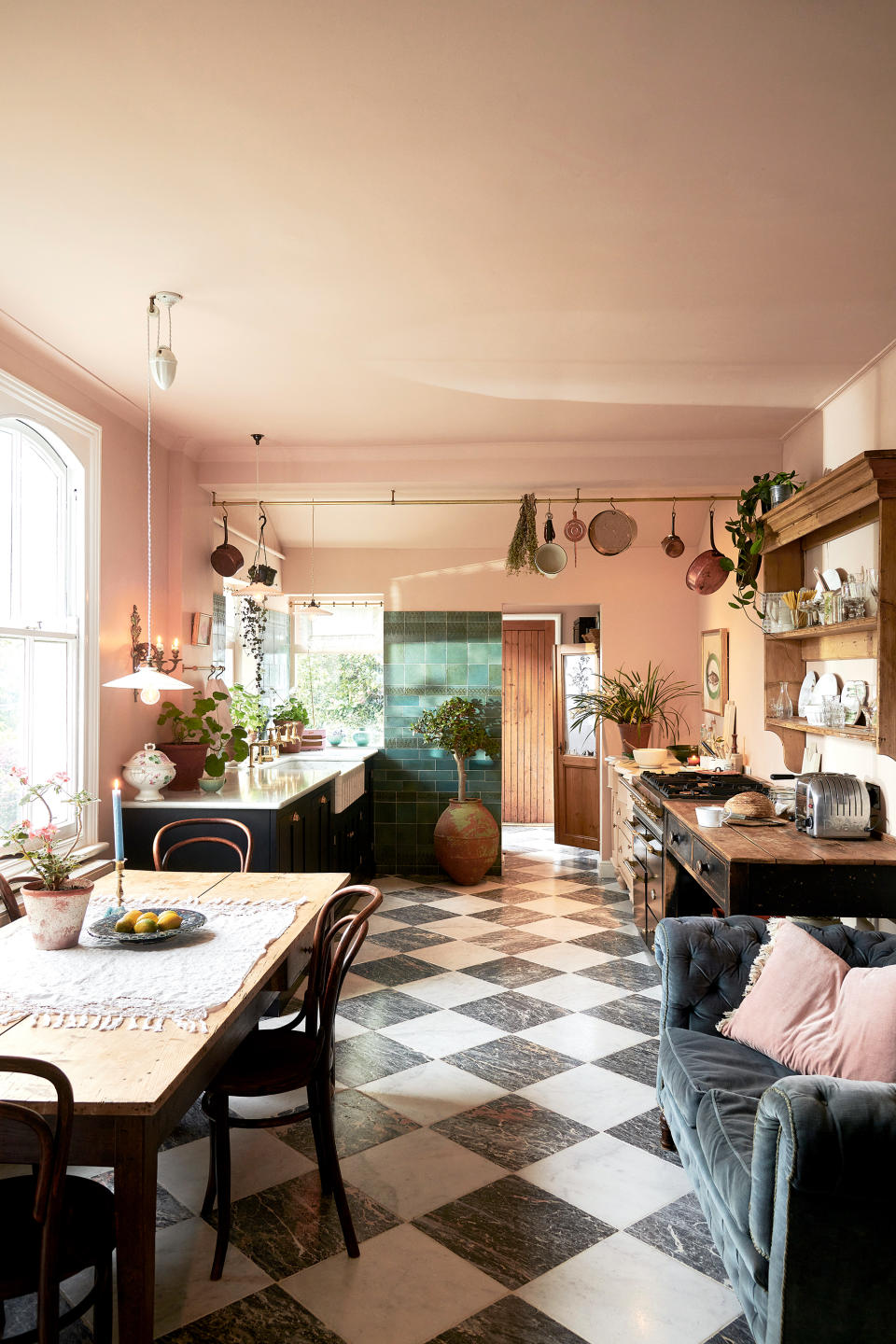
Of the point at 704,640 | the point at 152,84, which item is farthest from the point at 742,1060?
the point at 704,640

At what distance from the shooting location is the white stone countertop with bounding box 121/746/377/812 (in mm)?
4352

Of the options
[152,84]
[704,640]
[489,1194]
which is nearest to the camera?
[152,84]

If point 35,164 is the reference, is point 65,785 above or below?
below

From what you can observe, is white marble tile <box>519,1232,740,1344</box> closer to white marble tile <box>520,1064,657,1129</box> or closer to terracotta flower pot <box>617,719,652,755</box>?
white marble tile <box>520,1064,657,1129</box>

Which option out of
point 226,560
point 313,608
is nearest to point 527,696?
point 313,608

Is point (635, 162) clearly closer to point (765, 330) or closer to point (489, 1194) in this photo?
point (765, 330)

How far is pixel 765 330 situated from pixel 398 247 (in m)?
1.43

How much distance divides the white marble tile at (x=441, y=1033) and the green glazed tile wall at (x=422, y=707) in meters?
3.00

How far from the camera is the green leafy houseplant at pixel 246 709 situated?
20.1 feet

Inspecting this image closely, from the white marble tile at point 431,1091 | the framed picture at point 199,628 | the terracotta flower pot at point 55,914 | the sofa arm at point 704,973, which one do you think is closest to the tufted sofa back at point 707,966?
the sofa arm at point 704,973

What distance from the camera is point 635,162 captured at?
228 centimetres

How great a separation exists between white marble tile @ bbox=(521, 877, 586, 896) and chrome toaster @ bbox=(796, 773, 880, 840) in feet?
10.8

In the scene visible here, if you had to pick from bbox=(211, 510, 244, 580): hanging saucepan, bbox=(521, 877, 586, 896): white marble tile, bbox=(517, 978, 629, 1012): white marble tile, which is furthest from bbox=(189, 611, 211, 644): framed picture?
bbox=(521, 877, 586, 896): white marble tile

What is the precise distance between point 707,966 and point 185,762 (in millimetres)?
2882
